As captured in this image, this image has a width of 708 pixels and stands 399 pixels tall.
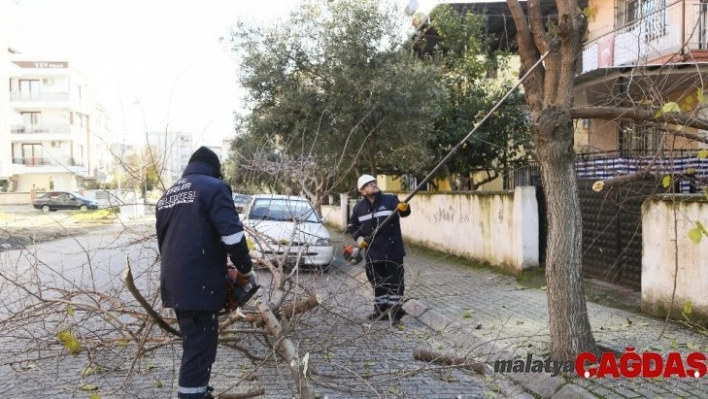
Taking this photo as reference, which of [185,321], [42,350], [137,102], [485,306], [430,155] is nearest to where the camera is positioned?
[185,321]

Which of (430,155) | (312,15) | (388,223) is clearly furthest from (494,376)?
(312,15)

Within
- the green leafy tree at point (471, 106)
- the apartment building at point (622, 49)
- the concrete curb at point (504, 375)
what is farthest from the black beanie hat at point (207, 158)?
the green leafy tree at point (471, 106)

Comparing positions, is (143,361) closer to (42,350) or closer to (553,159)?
(42,350)

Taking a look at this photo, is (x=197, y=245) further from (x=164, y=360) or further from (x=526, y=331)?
(x=526, y=331)

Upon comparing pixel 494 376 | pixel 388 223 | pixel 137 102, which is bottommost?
pixel 494 376

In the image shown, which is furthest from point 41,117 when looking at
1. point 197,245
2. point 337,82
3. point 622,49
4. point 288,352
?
point 288,352

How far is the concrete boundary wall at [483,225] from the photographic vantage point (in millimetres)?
9305

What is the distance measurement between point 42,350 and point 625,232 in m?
7.15

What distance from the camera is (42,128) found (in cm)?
5788

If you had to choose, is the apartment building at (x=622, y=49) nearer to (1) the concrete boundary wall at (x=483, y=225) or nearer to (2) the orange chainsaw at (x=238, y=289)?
(1) the concrete boundary wall at (x=483, y=225)

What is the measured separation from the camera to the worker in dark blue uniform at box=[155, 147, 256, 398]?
3678mm

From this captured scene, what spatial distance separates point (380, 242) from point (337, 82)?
7844 millimetres

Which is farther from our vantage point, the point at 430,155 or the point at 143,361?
the point at 430,155

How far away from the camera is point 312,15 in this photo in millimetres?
14188
